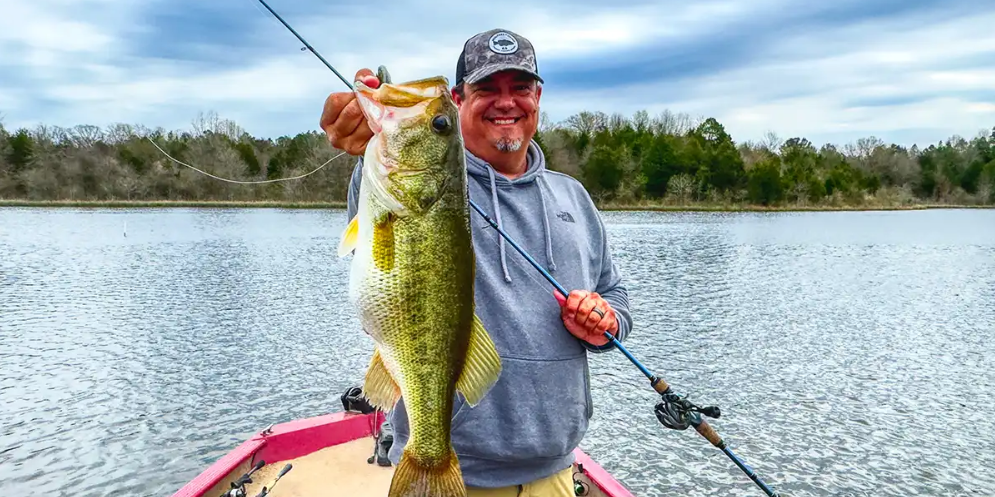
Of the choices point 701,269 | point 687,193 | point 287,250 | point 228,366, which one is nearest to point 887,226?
point 687,193

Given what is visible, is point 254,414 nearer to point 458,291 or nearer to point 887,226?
point 458,291

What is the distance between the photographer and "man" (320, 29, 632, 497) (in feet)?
8.29

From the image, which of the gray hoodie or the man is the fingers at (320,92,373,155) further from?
the gray hoodie

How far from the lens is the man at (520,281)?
2525 millimetres

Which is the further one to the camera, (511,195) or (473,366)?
(511,195)

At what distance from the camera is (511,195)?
2.94 m

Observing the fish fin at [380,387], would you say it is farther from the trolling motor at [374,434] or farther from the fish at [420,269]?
the trolling motor at [374,434]

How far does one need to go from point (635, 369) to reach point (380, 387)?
11264 millimetres

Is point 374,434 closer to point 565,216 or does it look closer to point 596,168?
point 565,216

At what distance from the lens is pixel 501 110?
2896mm

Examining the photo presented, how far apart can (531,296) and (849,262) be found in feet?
93.7

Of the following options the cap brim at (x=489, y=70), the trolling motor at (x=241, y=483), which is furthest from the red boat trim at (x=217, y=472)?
the cap brim at (x=489, y=70)

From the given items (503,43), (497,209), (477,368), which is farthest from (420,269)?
(503,43)

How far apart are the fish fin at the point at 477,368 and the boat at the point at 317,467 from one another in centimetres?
329
